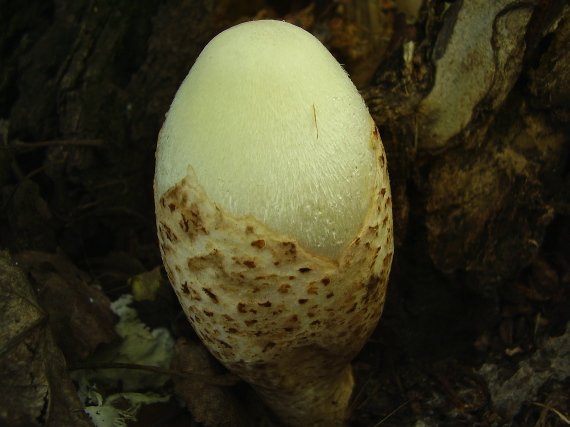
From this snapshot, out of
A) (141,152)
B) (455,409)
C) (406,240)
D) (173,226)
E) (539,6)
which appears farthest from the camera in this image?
(141,152)

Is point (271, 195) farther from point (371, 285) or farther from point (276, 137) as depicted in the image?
point (371, 285)

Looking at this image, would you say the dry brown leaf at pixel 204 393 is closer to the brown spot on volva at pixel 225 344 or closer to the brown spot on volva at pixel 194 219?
the brown spot on volva at pixel 225 344

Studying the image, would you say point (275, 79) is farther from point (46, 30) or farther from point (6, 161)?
point (46, 30)

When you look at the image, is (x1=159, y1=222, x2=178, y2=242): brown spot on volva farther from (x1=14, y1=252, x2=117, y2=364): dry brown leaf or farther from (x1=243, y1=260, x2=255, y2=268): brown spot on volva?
(x1=14, y1=252, x2=117, y2=364): dry brown leaf

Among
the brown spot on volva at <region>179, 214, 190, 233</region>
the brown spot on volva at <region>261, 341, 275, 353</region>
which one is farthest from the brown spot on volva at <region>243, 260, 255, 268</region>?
the brown spot on volva at <region>261, 341, 275, 353</region>

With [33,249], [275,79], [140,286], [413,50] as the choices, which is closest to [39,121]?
[33,249]

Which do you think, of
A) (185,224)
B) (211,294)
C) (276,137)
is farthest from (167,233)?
(276,137)

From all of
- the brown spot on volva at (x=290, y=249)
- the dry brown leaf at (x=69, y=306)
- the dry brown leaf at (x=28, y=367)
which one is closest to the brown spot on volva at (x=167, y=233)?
the brown spot on volva at (x=290, y=249)

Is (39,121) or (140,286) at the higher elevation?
(39,121)

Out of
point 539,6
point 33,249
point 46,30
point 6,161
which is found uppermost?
point 539,6
